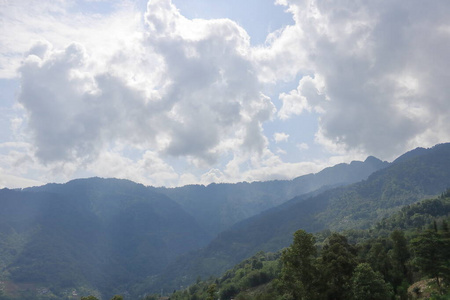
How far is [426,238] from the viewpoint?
66.9 meters

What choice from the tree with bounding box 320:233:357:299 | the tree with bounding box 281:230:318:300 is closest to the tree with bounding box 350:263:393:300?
the tree with bounding box 320:233:357:299

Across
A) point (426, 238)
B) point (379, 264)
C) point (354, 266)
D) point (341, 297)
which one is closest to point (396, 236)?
point (379, 264)

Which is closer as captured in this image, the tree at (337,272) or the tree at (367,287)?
the tree at (367,287)

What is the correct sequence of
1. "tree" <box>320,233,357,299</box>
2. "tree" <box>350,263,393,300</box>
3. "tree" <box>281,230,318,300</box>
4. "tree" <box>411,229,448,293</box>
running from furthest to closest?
"tree" <box>411,229,448,293</box> → "tree" <box>320,233,357,299</box> → "tree" <box>281,230,318,300</box> → "tree" <box>350,263,393,300</box>

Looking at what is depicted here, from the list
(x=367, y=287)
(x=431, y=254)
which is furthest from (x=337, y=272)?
(x=431, y=254)

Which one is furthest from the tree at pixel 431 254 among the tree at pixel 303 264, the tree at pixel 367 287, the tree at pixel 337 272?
the tree at pixel 303 264

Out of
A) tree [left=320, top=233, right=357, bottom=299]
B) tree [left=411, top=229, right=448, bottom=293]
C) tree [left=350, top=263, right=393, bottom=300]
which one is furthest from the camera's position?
tree [left=411, top=229, right=448, bottom=293]

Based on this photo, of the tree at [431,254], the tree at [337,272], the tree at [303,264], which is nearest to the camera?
the tree at [303,264]

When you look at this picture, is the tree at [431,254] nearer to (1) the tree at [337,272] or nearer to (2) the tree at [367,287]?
(1) the tree at [337,272]

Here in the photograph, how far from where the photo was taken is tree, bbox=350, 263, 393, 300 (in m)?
55.0

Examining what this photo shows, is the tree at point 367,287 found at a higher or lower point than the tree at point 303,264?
lower

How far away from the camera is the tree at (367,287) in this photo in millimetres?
55000

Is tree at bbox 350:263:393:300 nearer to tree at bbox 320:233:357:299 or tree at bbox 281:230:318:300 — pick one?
tree at bbox 320:233:357:299

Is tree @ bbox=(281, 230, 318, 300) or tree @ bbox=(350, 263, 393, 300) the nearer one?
tree @ bbox=(350, 263, 393, 300)
